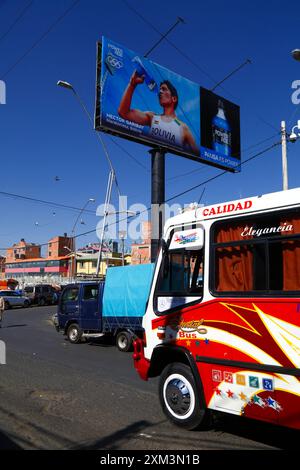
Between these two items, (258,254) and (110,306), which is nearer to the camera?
(258,254)

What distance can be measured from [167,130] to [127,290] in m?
9.08

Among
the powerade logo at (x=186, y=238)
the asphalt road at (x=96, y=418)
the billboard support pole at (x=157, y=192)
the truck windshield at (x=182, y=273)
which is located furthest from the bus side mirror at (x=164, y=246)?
the billboard support pole at (x=157, y=192)

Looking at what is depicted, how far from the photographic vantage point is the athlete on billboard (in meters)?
18.7

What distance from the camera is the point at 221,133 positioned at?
77.7ft

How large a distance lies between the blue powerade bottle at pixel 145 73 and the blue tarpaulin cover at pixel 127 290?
9.29 metres

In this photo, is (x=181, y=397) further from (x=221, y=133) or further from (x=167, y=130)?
(x=221, y=133)

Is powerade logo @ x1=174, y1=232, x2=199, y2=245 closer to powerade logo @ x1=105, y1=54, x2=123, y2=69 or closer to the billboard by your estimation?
the billboard

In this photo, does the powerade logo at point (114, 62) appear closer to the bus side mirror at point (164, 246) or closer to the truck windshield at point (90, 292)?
the truck windshield at point (90, 292)

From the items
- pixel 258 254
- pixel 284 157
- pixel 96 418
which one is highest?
pixel 284 157

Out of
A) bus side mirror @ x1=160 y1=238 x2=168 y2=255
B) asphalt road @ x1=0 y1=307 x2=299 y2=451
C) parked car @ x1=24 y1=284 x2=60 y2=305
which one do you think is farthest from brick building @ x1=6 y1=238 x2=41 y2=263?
bus side mirror @ x1=160 y1=238 x2=168 y2=255

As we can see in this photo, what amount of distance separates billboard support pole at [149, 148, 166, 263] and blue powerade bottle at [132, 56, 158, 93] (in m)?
2.85

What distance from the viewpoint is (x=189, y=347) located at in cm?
573

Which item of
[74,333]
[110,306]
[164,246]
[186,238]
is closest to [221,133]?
[110,306]

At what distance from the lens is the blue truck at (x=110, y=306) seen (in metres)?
13.7
